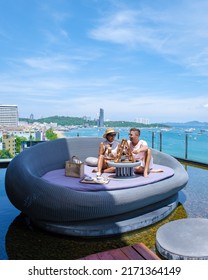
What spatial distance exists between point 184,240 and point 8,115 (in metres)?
18.7

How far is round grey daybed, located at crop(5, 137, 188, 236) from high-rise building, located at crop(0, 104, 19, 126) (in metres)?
15.4

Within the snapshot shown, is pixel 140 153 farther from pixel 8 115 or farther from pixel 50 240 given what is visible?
pixel 8 115

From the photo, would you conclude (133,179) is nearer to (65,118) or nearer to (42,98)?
(42,98)

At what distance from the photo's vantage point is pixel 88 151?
6.56 m

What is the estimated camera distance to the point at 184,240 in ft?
9.47

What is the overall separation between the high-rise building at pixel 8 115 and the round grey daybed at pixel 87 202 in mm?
15434

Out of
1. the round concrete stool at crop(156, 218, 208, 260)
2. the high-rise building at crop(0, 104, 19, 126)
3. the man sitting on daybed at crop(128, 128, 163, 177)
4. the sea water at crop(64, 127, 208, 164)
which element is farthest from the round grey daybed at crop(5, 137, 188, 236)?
the high-rise building at crop(0, 104, 19, 126)

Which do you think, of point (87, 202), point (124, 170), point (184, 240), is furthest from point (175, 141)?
point (184, 240)

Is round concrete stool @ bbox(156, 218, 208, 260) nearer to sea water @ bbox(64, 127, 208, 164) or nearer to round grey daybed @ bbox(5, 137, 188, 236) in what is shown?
round grey daybed @ bbox(5, 137, 188, 236)

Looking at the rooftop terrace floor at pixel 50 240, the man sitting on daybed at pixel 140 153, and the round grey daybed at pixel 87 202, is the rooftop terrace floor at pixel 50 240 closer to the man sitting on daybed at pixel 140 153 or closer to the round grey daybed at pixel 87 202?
the round grey daybed at pixel 87 202

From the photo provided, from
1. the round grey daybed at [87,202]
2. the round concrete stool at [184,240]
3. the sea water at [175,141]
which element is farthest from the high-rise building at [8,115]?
the round concrete stool at [184,240]

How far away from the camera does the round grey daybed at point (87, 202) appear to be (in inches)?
136

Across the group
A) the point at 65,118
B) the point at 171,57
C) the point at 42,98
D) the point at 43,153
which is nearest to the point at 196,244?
the point at 43,153
